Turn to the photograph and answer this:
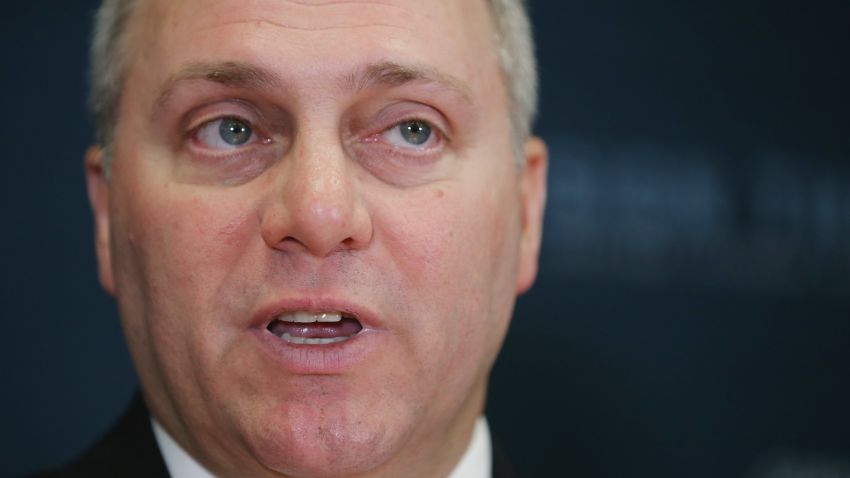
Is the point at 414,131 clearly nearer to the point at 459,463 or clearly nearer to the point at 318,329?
the point at 318,329

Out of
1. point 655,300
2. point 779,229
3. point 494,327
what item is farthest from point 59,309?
point 779,229

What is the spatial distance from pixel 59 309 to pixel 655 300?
132 cm

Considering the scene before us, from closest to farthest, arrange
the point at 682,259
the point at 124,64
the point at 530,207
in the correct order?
the point at 124,64 → the point at 530,207 → the point at 682,259

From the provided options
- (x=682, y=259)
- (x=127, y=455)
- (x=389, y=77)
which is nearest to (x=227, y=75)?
(x=389, y=77)

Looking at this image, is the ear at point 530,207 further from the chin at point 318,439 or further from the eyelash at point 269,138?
the chin at point 318,439

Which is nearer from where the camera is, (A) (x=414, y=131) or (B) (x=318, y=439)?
(B) (x=318, y=439)

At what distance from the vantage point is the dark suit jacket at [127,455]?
5.25ft

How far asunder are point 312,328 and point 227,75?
355mm

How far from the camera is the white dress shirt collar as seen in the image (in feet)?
5.17

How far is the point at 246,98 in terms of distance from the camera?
1449 mm

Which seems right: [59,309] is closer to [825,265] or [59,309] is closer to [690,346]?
[690,346]

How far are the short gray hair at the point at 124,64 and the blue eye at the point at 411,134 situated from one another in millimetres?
193

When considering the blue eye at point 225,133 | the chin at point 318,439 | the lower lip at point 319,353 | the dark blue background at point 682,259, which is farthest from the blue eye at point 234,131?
the dark blue background at point 682,259

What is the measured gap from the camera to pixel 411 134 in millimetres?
1527
